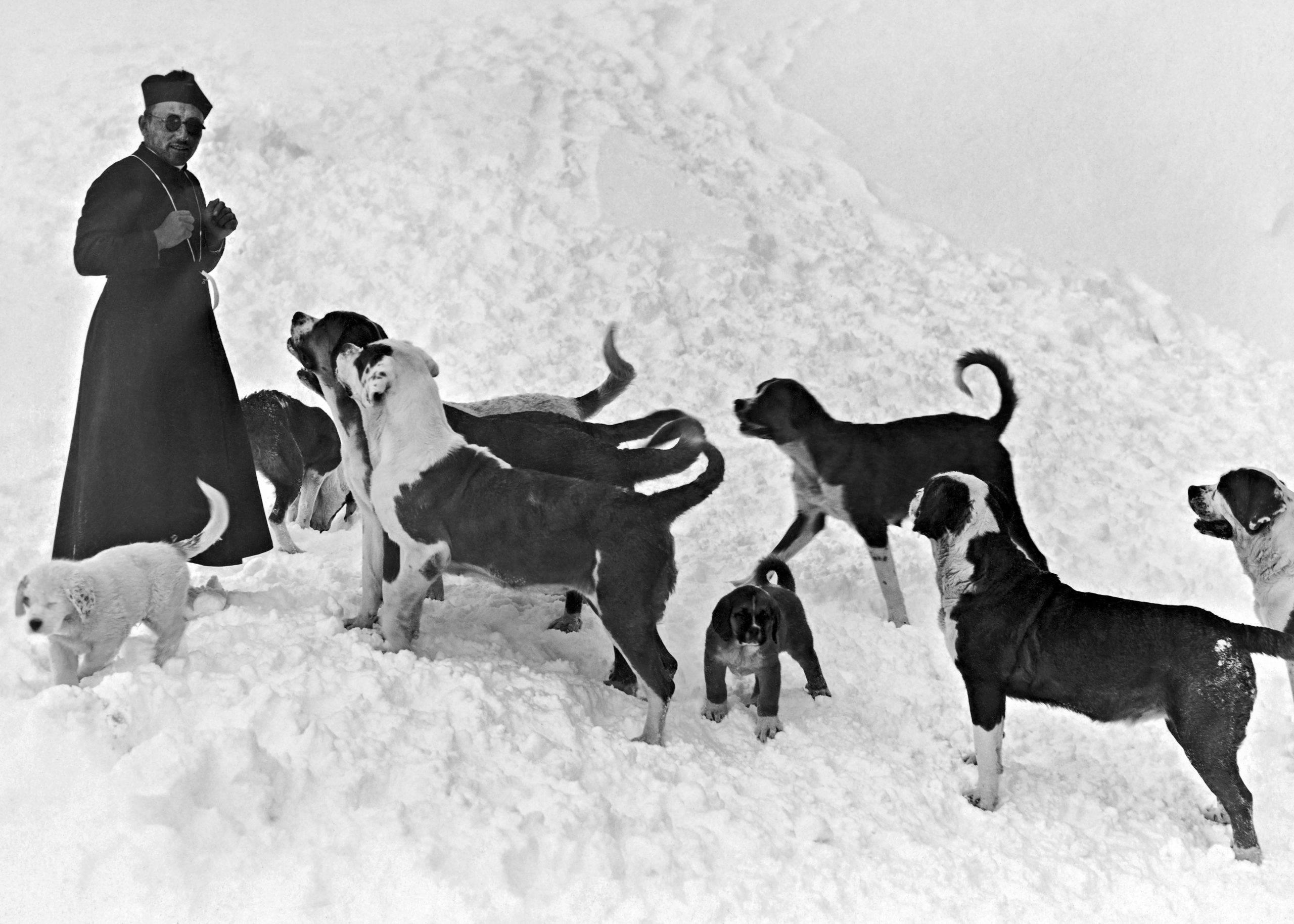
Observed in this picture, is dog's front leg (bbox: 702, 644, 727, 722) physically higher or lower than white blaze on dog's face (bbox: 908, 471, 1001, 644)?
lower

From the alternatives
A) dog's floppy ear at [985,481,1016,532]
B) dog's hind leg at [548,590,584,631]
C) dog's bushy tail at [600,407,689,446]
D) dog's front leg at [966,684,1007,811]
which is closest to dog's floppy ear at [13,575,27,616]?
dog's hind leg at [548,590,584,631]

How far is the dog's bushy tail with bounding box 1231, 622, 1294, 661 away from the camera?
4988 millimetres

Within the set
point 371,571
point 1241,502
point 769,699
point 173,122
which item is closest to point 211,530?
point 371,571

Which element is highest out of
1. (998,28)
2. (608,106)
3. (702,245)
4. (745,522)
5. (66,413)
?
(998,28)

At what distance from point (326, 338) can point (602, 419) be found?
376cm

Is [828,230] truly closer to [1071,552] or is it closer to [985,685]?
[1071,552]

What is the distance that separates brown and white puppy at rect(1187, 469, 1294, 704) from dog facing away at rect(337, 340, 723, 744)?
268 cm

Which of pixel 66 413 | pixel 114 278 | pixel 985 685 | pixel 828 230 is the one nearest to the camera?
pixel 985 685

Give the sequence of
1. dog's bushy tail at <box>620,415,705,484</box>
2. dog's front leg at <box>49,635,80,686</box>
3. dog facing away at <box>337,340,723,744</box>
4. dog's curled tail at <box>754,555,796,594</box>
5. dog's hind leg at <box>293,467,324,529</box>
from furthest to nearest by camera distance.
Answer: dog's hind leg at <box>293,467,324,529</box>
dog's curled tail at <box>754,555,796,594</box>
dog's bushy tail at <box>620,415,705,484</box>
dog facing away at <box>337,340,723,744</box>
dog's front leg at <box>49,635,80,686</box>

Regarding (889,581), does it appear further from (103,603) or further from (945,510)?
(103,603)

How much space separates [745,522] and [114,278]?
4.16 meters

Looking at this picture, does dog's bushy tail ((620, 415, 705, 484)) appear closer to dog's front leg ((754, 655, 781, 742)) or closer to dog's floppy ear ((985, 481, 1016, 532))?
dog's front leg ((754, 655, 781, 742))

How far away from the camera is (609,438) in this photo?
679 centimetres

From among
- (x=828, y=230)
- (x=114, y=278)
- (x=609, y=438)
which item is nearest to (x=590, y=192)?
(x=828, y=230)
